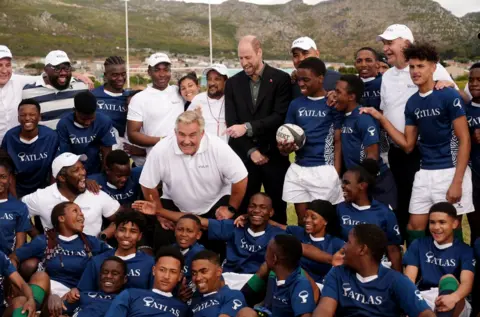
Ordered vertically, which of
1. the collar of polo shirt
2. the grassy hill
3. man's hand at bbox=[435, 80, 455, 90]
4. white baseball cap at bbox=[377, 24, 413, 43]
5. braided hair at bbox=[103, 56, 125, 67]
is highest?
the grassy hill

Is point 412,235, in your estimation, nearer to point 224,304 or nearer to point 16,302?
point 224,304

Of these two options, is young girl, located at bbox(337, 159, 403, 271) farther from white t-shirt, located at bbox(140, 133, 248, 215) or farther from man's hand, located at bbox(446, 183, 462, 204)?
white t-shirt, located at bbox(140, 133, 248, 215)

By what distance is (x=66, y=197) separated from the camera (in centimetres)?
656

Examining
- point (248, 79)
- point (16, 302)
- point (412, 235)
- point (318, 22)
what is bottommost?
point (16, 302)

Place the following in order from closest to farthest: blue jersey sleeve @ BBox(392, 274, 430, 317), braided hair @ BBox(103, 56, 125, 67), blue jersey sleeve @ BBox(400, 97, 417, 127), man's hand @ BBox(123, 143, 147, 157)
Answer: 1. blue jersey sleeve @ BBox(392, 274, 430, 317)
2. blue jersey sleeve @ BBox(400, 97, 417, 127)
3. braided hair @ BBox(103, 56, 125, 67)
4. man's hand @ BBox(123, 143, 147, 157)

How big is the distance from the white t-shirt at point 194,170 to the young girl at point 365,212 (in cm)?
111

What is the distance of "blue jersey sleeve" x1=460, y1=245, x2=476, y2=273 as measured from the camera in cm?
549

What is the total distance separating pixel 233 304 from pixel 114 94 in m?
3.49

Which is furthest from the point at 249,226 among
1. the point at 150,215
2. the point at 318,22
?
the point at 318,22

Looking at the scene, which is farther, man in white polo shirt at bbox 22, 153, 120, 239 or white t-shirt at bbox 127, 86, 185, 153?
white t-shirt at bbox 127, 86, 185, 153

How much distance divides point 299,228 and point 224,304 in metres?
1.20

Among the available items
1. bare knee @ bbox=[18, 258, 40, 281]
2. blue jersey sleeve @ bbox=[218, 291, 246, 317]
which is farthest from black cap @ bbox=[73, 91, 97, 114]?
blue jersey sleeve @ bbox=[218, 291, 246, 317]

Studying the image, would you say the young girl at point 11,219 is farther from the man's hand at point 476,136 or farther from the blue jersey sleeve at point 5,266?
the man's hand at point 476,136

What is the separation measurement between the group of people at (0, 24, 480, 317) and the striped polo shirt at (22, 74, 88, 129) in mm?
16
